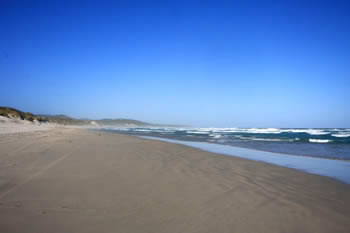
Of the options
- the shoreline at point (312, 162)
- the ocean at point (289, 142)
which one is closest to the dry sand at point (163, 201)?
the shoreline at point (312, 162)

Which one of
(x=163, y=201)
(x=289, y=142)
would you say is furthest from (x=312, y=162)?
(x=289, y=142)

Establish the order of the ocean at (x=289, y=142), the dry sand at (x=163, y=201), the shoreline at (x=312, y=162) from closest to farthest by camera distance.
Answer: the dry sand at (x=163, y=201), the shoreline at (x=312, y=162), the ocean at (x=289, y=142)

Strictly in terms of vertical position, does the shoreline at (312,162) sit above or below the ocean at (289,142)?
below

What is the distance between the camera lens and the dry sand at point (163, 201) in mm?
2545

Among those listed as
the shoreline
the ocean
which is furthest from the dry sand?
the ocean

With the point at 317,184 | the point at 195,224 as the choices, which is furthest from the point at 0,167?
the point at 317,184

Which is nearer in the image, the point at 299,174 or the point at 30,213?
the point at 30,213

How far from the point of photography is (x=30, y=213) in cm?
270

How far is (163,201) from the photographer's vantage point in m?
3.33

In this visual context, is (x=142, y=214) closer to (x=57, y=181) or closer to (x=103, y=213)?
(x=103, y=213)

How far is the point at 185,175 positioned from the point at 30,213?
10.9ft

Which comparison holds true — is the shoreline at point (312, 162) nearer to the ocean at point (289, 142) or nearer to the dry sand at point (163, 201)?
the dry sand at point (163, 201)

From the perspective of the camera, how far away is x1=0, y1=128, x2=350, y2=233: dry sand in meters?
2.54

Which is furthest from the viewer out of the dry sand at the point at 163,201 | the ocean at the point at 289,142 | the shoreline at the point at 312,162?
the ocean at the point at 289,142
